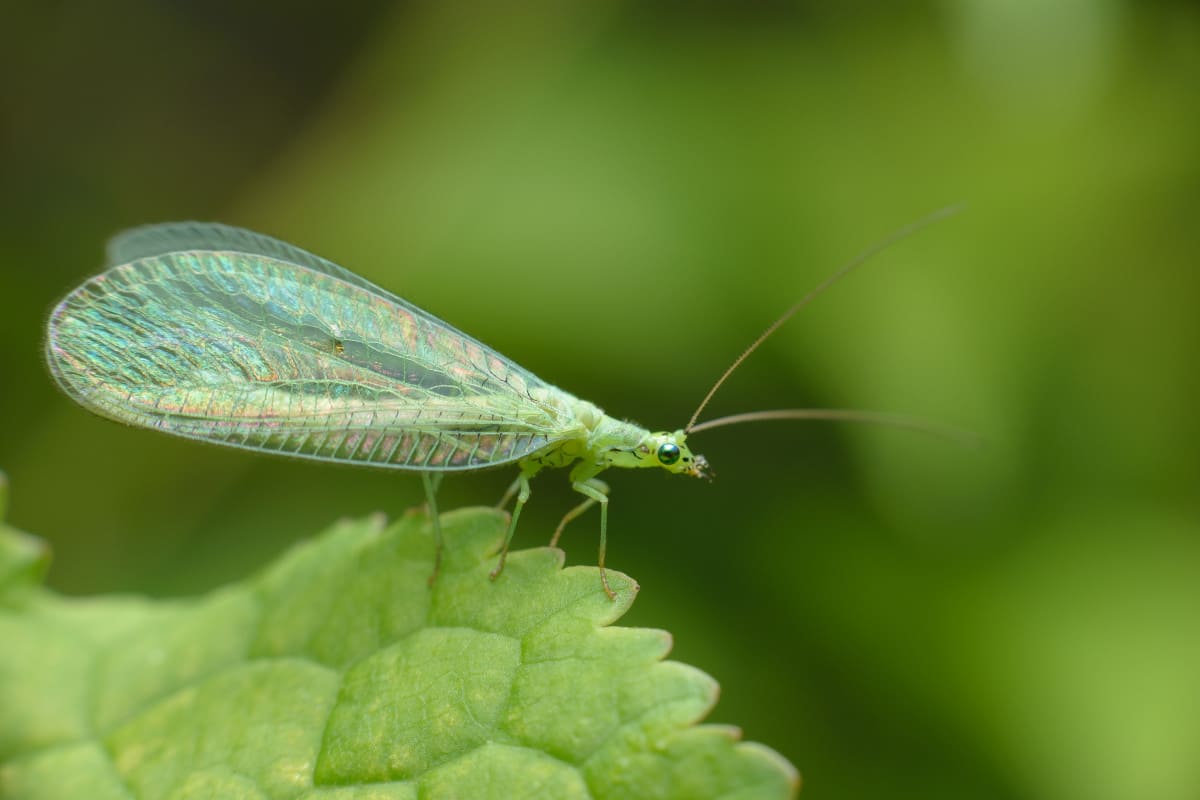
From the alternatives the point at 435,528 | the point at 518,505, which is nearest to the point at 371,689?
the point at 435,528

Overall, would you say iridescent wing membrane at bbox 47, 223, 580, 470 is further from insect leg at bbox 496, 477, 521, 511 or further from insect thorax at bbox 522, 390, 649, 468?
insect leg at bbox 496, 477, 521, 511

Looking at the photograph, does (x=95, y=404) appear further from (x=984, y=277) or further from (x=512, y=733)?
(x=984, y=277)

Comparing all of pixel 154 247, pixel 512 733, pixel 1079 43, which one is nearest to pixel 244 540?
pixel 154 247

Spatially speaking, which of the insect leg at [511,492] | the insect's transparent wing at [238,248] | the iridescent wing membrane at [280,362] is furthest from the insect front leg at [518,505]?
the insect's transparent wing at [238,248]

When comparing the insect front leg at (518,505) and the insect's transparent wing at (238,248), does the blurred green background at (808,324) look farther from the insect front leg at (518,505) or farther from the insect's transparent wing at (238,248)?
the insect's transparent wing at (238,248)

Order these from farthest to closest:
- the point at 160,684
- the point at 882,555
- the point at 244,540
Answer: the point at 244,540, the point at 882,555, the point at 160,684

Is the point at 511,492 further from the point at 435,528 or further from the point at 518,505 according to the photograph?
the point at 435,528

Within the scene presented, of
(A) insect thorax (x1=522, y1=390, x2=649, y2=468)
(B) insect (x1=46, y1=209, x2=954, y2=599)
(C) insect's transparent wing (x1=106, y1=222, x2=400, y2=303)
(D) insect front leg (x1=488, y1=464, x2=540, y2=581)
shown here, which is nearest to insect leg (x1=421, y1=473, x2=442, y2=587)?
(B) insect (x1=46, y1=209, x2=954, y2=599)
